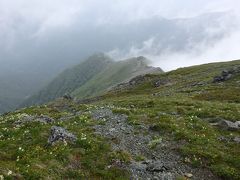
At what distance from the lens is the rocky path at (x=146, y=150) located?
27.2 metres

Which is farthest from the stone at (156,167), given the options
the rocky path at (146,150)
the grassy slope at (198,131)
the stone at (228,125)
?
the stone at (228,125)

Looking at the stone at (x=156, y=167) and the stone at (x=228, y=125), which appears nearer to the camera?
the stone at (x=156, y=167)

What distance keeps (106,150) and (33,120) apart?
10.2 meters

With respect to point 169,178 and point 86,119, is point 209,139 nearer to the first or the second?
point 169,178

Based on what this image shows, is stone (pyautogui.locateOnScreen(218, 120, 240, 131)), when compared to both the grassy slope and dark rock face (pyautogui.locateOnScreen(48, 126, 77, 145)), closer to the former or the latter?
the grassy slope

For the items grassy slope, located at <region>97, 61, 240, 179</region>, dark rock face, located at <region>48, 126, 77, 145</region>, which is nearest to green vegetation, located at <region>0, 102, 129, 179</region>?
dark rock face, located at <region>48, 126, 77, 145</region>

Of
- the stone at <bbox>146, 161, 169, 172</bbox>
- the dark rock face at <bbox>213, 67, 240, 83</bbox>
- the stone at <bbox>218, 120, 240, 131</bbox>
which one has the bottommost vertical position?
the stone at <bbox>146, 161, 169, 172</bbox>

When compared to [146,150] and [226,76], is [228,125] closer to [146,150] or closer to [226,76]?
[146,150]

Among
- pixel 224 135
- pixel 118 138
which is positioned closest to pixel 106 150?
pixel 118 138

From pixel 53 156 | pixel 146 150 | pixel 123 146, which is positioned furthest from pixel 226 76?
pixel 53 156

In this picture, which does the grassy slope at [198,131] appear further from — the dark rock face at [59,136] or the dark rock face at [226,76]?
the dark rock face at [226,76]

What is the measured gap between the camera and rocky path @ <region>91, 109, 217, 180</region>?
27.2 m

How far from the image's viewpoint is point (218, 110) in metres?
44.2

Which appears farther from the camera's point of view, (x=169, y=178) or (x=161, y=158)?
(x=161, y=158)
